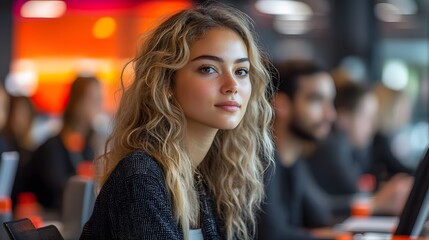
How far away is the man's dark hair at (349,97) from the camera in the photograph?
264 inches

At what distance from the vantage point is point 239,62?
248cm

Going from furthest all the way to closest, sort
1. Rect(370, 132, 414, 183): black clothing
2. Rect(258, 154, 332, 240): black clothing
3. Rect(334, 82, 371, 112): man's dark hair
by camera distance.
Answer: Rect(370, 132, 414, 183): black clothing < Rect(334, 82, 371, 112): man's dark hair < Rect(258, 154, 332, 240): black clothing

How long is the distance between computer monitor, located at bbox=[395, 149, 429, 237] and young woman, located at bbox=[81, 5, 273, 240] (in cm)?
44

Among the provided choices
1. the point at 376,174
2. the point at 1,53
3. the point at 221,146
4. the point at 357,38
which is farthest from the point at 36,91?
the point at 221,146

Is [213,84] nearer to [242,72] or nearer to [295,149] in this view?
[242,72]

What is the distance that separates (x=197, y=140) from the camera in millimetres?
2486

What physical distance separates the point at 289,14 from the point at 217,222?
7.21m

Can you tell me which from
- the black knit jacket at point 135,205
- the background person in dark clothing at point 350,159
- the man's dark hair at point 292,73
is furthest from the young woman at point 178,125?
the background person in dark clothing at point 350,159

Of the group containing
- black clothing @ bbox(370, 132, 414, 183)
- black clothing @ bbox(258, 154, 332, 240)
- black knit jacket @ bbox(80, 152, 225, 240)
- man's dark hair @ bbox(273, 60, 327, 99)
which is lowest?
black clothing @ bbox(370, 132, 414, 183)

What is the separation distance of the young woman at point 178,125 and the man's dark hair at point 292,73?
2125 mm

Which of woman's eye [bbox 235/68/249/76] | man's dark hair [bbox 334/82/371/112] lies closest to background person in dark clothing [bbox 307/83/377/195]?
man's dark hair [bbox 334/82/371/112]

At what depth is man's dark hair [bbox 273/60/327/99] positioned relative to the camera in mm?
4801

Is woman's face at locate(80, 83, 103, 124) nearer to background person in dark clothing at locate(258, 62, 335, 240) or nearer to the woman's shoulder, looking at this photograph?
background person in dark clothing at locate(258, 62, 335, 240)

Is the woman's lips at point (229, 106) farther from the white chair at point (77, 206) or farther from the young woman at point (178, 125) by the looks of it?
the white chair at point (77, 206)
